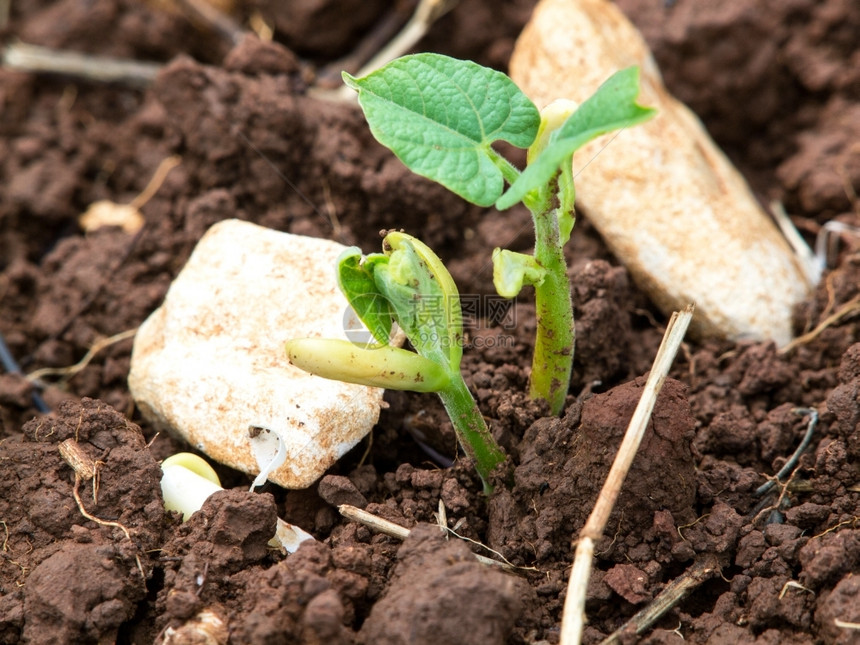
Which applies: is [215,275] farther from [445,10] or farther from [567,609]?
[445,10]

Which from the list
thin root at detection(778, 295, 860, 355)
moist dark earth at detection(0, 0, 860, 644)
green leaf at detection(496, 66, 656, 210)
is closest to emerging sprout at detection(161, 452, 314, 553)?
moist dark earth at detection(0, 0, 860, 644)

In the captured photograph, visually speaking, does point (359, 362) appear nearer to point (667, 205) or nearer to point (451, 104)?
point (451, 104)

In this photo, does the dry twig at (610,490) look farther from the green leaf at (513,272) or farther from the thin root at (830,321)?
the thin root at (830,321)

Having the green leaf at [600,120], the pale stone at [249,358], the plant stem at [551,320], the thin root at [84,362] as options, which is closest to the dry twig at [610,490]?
the plant stem at [551,320]

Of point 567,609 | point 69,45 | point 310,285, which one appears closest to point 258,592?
point 567,609

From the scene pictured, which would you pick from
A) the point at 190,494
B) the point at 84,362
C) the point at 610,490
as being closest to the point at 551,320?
the point at 610,490
